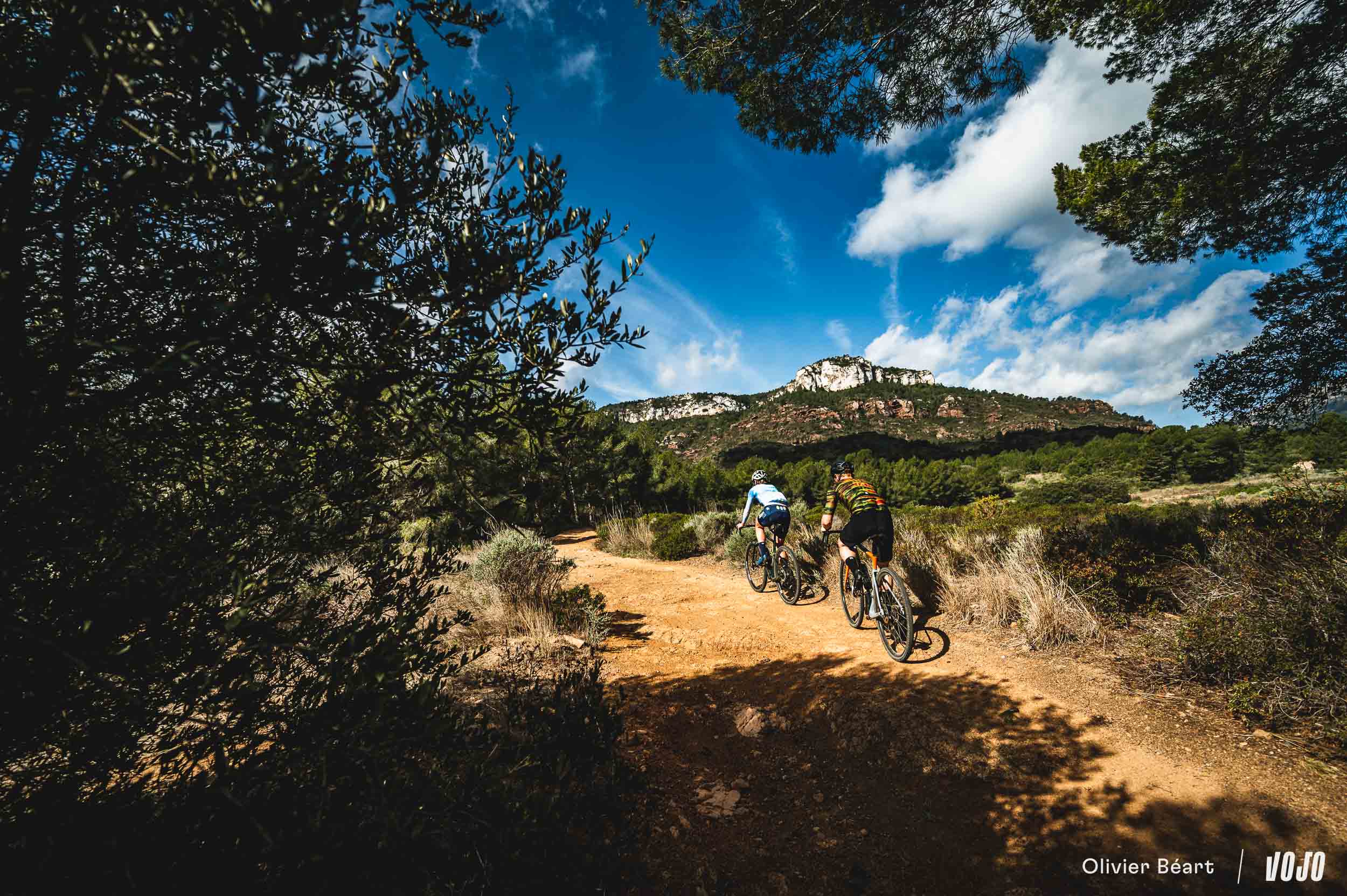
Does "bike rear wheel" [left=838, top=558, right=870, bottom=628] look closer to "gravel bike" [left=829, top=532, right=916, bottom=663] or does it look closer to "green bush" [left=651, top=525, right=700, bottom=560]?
"gravel bike" [left=829, top=532, right=916, bottom=663]

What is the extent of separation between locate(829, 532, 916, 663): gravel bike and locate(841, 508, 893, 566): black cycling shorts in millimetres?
113

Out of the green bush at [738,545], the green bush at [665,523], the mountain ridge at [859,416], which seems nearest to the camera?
the green bush at [738,545]

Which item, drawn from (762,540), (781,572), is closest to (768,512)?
(762,540)

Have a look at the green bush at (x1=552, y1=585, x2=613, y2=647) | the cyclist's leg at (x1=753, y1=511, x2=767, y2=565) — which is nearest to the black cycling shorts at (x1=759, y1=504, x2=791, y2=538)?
the cyclist's leg at (x1=753, y1=511, x2=767, y2=565)

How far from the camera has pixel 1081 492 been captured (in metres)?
27.0

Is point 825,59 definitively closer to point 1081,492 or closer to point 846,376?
point 1081,492

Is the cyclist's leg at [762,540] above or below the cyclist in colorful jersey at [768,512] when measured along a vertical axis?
below

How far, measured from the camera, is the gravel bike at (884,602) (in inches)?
198

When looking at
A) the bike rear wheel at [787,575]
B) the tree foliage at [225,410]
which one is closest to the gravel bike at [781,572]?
the bike rear wheel at [787,575]

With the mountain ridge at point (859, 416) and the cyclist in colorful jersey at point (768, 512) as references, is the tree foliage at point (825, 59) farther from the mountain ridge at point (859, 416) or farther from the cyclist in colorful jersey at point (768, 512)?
the mountain ridge at point (859, 416)

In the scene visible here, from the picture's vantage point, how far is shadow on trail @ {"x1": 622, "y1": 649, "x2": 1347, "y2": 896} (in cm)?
258

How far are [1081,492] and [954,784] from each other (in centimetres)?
3225

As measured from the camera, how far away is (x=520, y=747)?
2.52 meters

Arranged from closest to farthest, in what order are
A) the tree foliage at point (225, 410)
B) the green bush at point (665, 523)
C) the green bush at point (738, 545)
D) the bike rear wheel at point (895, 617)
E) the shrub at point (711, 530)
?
the tree foliage at point (225, 410), the bike rear wheel at point (895, 617), the green bush at point (738, 545), the shrub at point (711, 530), the green bush at point (665, 523)
